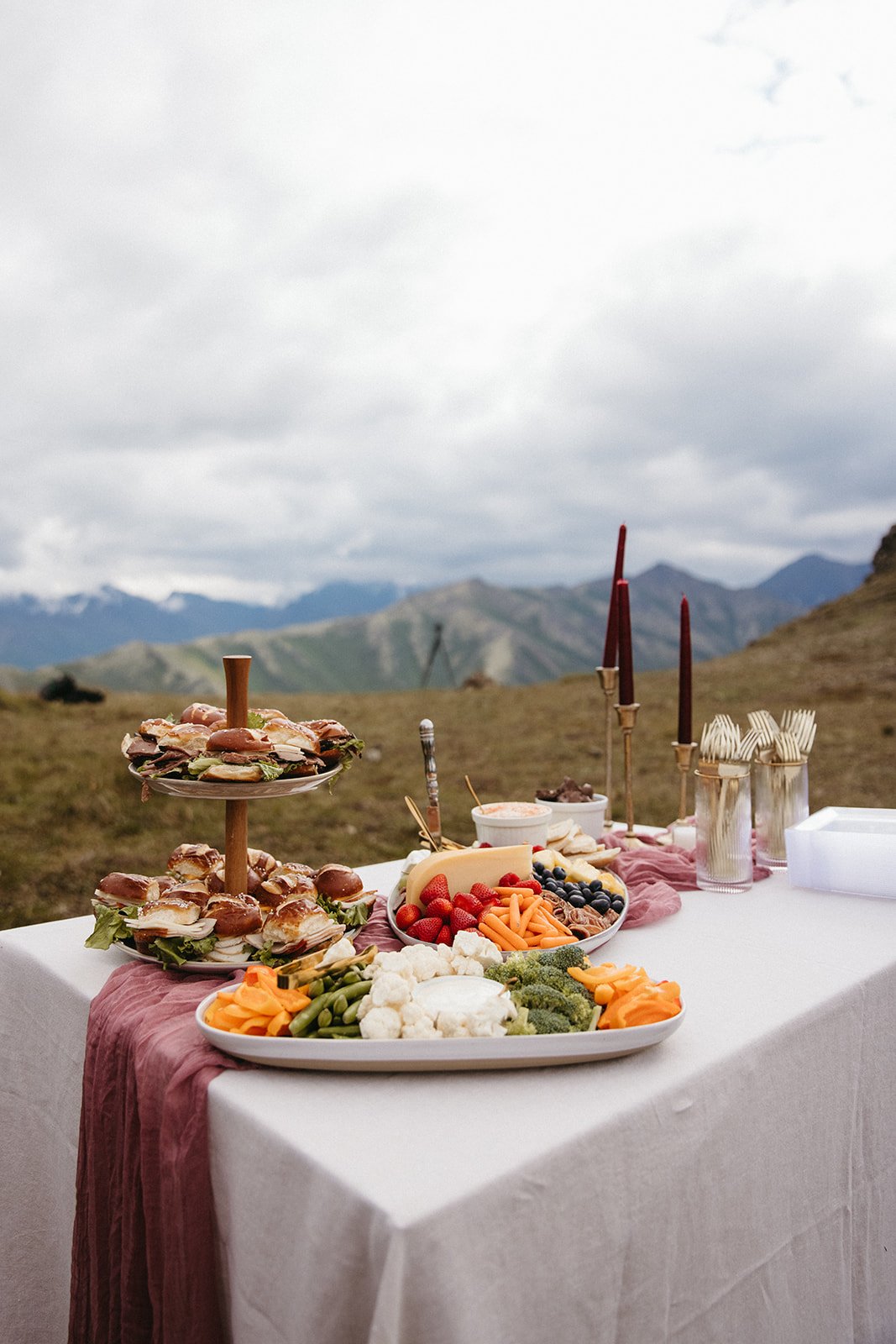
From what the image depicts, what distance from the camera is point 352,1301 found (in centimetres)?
136

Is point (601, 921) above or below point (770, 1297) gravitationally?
above

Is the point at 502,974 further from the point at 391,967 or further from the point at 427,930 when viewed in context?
the point at 427,930

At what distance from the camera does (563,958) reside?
6.63 ft

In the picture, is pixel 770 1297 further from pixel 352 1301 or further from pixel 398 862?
pixel 398 862

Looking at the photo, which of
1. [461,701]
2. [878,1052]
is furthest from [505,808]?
[461,701]

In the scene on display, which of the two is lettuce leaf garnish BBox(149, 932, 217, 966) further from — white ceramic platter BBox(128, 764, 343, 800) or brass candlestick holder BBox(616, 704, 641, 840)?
brass candlestick holder BBox(616, 704, 641, 840)

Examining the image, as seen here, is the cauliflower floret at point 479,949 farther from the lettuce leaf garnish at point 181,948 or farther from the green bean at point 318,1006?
the lettuce leaf garnish at point 181,948

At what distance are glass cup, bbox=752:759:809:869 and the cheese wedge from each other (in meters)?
1.25

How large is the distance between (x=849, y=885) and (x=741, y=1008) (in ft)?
4.00

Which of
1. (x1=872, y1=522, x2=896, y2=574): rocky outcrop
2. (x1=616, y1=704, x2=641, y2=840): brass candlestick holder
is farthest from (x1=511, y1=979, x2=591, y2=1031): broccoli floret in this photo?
(x1=872, y1=522, x2=896, y2=574): rocky outcrop

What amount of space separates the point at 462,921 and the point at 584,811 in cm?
135

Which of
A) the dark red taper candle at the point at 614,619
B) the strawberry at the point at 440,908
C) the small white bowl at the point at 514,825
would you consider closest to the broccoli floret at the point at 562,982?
the strawberry at the point at 440,908

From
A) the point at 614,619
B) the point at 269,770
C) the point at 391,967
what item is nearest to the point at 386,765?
the point at 614,619

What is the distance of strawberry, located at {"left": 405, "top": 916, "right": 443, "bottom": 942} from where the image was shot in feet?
7.48
